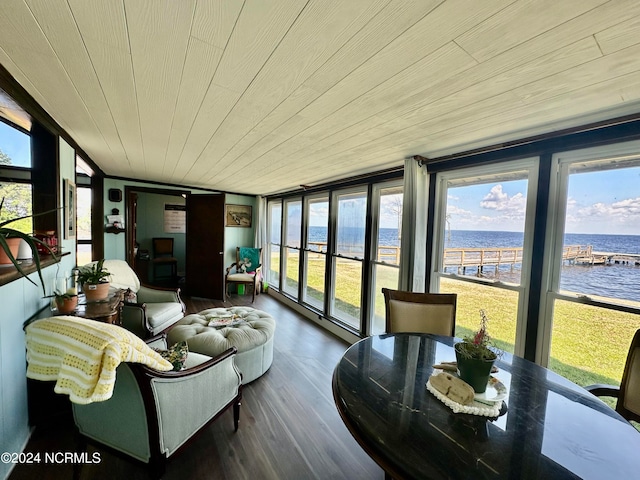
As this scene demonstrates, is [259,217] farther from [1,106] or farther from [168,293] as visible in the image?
[1,106]

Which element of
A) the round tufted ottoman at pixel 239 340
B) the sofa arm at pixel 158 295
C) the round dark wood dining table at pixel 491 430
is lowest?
the round tufted ottoman at pixel 239 340

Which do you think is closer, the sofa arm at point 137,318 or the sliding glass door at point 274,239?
the sofa arm at point 137,318

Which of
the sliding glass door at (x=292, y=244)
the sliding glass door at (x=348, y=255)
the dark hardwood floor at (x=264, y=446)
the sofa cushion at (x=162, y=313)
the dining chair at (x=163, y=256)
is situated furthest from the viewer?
the dining chair at (x=163, y=256)

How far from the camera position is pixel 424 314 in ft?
6.57

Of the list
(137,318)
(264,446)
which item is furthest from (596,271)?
(137,318)

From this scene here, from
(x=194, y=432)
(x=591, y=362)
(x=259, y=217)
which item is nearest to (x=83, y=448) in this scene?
(x=194, y=432)

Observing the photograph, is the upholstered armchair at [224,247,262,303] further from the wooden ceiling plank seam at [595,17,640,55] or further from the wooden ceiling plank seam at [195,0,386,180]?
the wooden ceiling plank seam at [595,17,640,55]

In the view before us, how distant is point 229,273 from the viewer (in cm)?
538

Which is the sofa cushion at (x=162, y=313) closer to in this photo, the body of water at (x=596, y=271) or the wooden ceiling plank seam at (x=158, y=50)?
the wooden ceiling plank seam at (x=158, y=50)

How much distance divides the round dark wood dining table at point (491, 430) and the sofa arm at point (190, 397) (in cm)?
81

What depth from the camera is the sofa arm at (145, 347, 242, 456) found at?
50.0 inches

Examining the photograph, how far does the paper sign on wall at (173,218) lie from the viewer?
642 cm

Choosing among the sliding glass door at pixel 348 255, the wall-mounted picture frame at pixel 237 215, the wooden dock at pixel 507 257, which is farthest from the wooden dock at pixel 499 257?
the wall-mounted picture frame at pixel 237 215

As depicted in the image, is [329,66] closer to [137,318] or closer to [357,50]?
[357,50]
